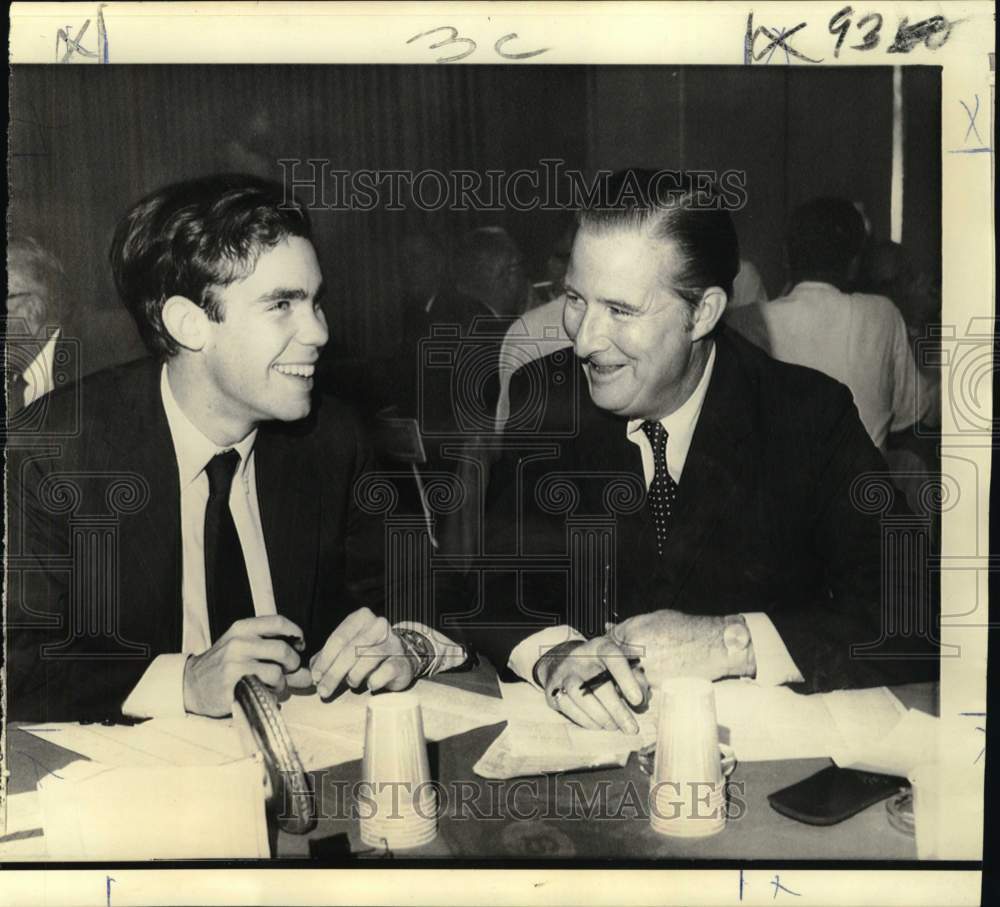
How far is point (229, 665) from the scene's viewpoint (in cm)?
218

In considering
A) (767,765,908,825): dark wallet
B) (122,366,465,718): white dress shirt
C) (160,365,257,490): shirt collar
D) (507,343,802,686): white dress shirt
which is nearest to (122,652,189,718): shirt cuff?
(122,366,465,718): white dress shirt

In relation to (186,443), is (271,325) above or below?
above

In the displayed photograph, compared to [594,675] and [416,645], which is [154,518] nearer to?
[416,645]

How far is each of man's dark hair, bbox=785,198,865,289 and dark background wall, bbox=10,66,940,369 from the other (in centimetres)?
2

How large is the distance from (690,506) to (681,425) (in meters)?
0.14

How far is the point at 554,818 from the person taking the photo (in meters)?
2.21

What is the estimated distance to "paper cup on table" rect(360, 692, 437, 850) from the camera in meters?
2.18

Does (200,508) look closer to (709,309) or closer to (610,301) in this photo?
(610,301)

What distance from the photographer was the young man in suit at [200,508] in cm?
216

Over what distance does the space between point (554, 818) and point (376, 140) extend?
1.23m

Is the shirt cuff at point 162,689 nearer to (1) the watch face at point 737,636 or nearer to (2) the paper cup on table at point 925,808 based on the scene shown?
(1) the watch face at point 737,636

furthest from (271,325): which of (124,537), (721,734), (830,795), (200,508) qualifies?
(830,795)

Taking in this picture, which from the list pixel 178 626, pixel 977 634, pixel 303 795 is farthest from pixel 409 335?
pixel 977 634

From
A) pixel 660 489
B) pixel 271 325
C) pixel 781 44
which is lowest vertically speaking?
pixel 660 489
